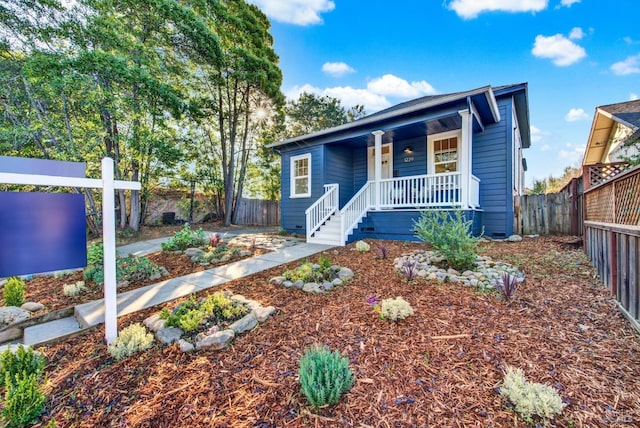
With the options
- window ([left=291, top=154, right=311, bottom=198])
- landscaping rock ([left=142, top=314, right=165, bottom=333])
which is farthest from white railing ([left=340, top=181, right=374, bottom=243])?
landscaping rock ([left=142, top=314, right=165, bottom=333])

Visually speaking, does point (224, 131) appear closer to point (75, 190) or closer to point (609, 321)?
point (75, 190)

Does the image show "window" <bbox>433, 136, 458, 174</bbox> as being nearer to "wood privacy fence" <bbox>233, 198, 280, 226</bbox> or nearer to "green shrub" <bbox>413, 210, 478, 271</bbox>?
"green shrub" <bbox>413, 210, 478, 271</bbox>

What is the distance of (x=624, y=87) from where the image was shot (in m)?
10.5

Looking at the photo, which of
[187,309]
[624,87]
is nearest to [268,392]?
[187,309]

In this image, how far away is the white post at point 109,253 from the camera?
2.30 m

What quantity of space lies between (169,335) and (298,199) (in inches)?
298

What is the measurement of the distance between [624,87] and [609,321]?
14075 millimetres

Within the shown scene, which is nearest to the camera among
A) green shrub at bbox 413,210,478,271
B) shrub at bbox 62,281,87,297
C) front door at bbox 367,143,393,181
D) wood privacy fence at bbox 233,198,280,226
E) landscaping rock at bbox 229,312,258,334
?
landscaping rock at bbox 229,312,258,334

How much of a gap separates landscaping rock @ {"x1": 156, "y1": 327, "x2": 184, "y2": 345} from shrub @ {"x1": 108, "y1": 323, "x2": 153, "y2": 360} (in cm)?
8

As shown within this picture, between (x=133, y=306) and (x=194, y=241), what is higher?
(x=194, y=241)

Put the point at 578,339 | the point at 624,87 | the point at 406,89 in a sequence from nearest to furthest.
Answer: the point at 578,339
the point at 624,87
the point at 406,89

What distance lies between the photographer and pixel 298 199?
9672 millimetres

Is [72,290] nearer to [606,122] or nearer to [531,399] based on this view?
[531,399]

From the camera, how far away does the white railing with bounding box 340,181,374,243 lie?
6.63 metres
